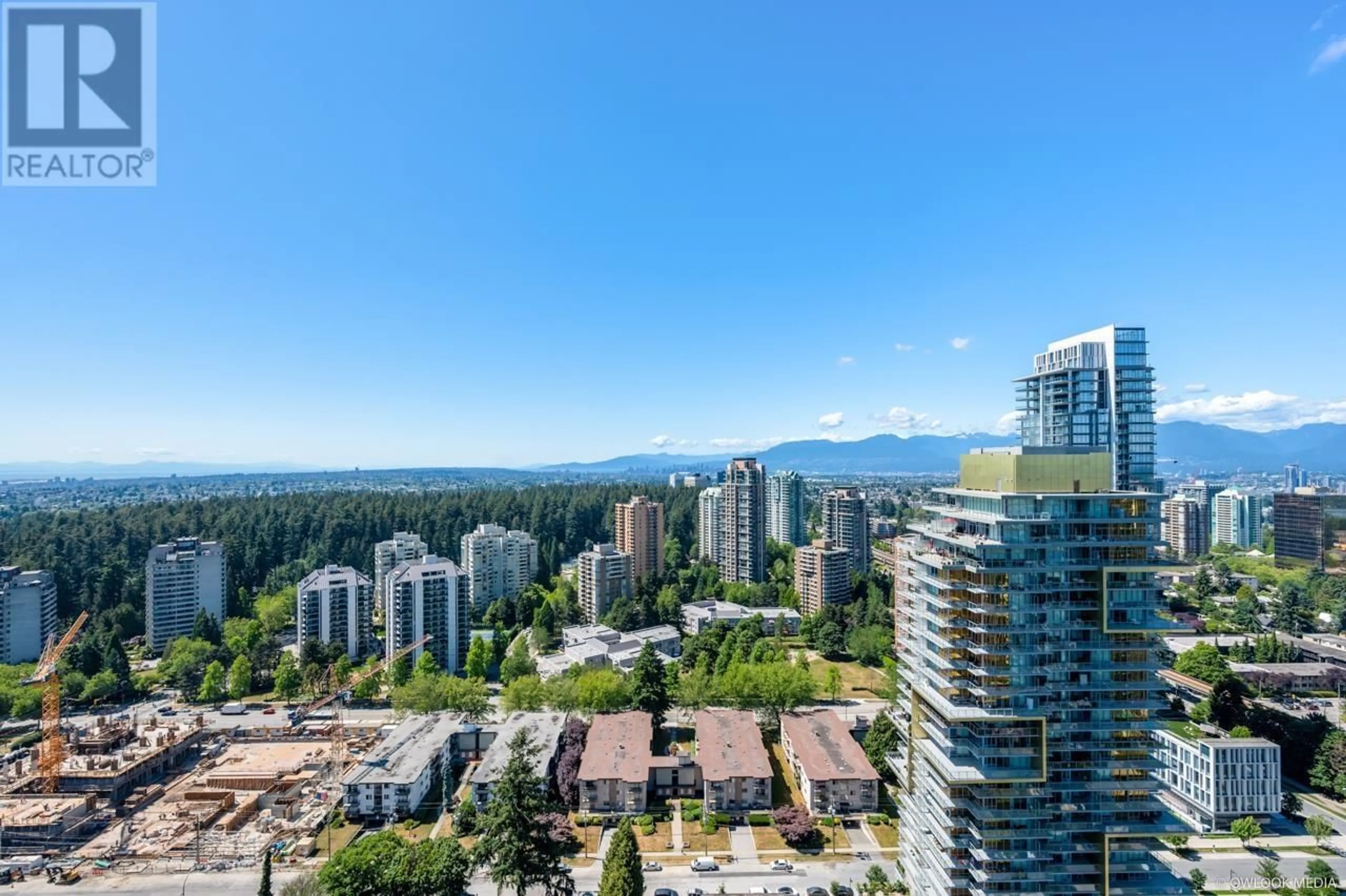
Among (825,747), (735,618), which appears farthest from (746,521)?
(825,747)

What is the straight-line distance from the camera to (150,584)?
47750mm

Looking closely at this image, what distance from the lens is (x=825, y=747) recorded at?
28484 millimetres

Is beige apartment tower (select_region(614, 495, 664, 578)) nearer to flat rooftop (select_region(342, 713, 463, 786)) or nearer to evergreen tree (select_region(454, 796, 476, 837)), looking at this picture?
flat rooftop (select_region(342, 713, 463, 786))

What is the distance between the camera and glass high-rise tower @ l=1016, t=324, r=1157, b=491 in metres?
35.2

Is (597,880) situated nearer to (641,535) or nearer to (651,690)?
(651,690)

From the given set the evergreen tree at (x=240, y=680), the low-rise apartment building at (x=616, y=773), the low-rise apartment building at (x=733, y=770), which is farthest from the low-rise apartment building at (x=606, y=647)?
the evergreen tree at (x=240, y=680)

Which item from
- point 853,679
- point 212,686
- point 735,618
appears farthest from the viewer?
point 735,618

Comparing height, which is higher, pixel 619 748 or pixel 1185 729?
pixel 619 748

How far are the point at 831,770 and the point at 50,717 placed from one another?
33.5m

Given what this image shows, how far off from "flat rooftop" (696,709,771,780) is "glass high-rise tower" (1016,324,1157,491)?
70.0ft

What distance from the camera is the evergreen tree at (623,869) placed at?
62.5ft

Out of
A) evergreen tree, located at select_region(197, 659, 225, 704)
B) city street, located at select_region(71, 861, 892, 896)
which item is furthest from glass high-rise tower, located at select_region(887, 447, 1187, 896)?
evergreen tree, located at select_region(197, 659, 225, 704)

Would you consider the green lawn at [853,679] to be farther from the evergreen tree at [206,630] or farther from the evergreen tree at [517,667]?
the evergreen tree at [206,630]

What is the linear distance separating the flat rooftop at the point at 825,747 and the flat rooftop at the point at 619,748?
19.9 ft
